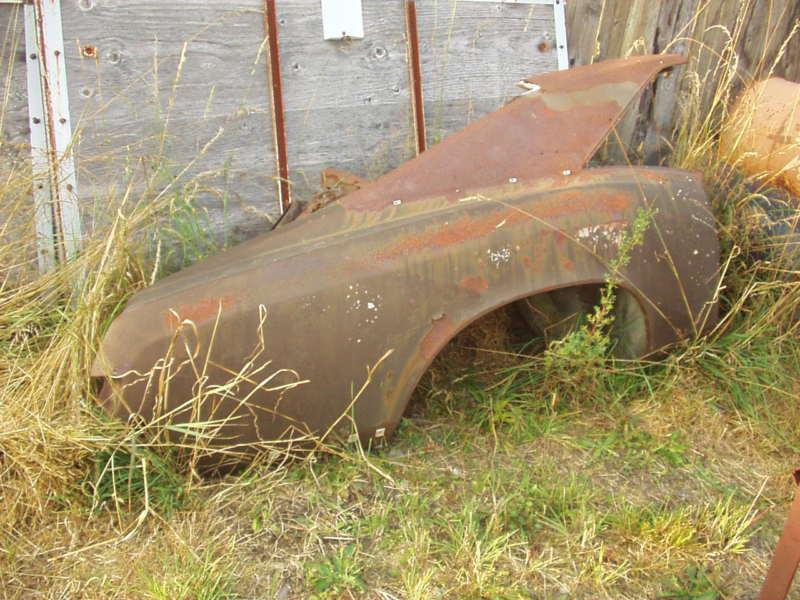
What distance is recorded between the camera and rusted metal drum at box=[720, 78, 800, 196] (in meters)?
3.39

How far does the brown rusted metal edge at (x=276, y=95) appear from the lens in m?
3.55

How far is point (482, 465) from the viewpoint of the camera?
269cm

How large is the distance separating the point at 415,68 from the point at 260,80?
2.36 feet

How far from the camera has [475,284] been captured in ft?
8.23

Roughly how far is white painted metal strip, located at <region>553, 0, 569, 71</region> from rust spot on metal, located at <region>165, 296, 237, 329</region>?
7.83 feet

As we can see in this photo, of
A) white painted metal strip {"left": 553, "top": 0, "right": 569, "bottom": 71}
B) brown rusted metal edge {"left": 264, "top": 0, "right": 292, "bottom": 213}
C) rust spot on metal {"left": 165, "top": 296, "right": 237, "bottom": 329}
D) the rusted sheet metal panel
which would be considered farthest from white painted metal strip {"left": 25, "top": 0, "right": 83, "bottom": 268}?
white painted metal strip {"left": 553, "top": 0, "right": 569, "bottom": 71}

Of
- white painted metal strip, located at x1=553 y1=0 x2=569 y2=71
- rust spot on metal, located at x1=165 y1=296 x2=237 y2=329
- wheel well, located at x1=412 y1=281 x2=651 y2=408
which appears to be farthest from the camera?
white painted metal strip, located at x1=553 y1=0 x2=569 y2=71

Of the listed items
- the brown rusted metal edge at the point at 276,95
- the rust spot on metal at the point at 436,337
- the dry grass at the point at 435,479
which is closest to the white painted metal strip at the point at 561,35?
the dry grass at the point at 435,479

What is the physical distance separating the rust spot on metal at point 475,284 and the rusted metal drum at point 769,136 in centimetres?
146

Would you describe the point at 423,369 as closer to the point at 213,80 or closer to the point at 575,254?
the point at 575,254

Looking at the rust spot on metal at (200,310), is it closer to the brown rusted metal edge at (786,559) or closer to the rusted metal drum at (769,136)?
the brown rusted metal edge at (786,559)

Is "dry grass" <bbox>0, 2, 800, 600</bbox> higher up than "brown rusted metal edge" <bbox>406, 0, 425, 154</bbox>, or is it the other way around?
"brown rusted metal edge" <bbox>406, 0, 425, 154</bbox>

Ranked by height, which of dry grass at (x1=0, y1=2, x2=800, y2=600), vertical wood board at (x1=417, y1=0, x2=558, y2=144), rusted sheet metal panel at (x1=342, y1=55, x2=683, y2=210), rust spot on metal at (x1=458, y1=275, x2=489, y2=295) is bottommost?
dry grass at (x1=0, y1=2, x2=800, y2=600)

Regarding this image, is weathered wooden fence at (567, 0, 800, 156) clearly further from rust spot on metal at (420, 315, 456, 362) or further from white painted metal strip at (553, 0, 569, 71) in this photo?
rust spot on metal at (420, 315, 456, 362)
